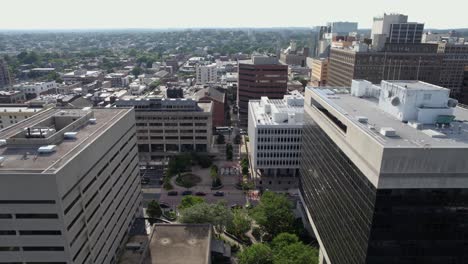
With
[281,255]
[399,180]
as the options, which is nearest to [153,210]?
[281,255]

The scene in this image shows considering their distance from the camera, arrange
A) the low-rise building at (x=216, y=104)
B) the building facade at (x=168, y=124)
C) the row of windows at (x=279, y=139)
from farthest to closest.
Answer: the low-rise building at (x=216, y=104) → the building facade at (x=168, y=124) → the row of windows at (x=279, y=139)

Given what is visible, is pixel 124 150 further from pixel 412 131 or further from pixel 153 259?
pixel 412 131

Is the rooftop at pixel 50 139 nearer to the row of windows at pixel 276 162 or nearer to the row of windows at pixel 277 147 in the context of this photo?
the row of windows at pixel 277 147

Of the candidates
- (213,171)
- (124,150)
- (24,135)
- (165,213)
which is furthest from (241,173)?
(24,135)

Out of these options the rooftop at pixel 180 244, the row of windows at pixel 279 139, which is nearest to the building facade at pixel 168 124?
the row of windows at pixel 279 139

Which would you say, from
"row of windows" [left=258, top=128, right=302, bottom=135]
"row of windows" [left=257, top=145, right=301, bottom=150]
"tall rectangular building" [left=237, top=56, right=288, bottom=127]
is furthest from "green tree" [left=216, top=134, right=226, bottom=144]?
"row of windows" [left=258, top=128, right=302, bottom=135]

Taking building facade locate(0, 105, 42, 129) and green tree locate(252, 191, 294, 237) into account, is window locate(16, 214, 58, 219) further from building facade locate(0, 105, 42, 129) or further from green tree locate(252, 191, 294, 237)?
building facade locate(0, 105, 42, 129)
